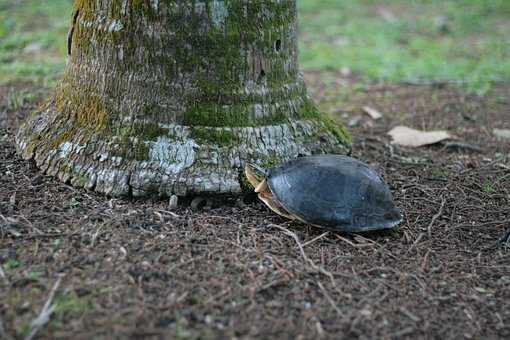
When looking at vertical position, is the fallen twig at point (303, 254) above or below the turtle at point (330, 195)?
below

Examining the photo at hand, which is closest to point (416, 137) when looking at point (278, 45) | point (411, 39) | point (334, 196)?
point (278, 45)

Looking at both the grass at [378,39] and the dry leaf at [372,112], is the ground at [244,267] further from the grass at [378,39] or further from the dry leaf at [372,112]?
the grass at [378,39]

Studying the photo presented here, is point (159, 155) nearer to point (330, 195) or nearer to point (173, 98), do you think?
point (173, 98)

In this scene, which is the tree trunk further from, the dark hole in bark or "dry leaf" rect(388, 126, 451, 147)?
"dry leaf" rect(388, 126, 451, 147)

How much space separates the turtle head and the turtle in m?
0.02

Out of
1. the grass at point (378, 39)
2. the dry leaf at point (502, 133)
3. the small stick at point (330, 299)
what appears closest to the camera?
the small stick at point (330, 299)

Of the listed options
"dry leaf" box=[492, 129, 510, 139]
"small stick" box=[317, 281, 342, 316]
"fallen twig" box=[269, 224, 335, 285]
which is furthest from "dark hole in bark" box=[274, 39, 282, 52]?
"dry leaf" box=[492, 129, 510, 139]

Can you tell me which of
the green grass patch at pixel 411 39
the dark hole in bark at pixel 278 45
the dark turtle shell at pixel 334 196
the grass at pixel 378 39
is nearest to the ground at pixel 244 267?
the dark turtle shell at pixel 334 196

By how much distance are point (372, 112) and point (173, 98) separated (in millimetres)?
3208

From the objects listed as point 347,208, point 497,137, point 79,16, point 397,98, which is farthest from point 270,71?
point 397,98

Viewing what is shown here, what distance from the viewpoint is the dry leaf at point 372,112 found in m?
6.15

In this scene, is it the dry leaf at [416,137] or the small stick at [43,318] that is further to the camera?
the dry leaf at [416,137]

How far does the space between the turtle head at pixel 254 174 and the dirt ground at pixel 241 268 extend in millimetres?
188

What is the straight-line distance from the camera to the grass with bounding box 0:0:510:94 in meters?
7.54
